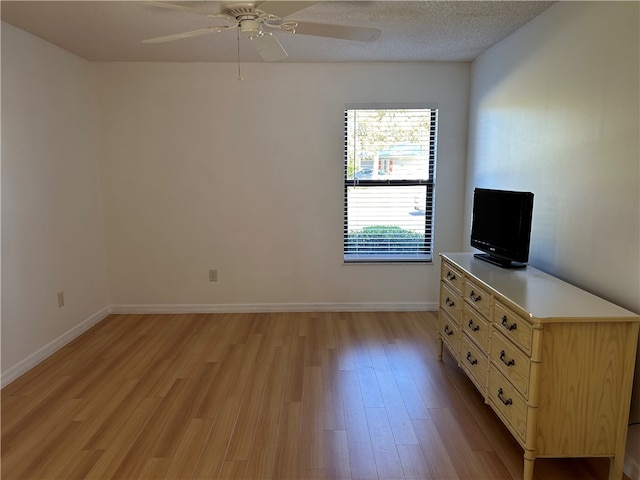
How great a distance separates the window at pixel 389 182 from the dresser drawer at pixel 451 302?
46.4 inches

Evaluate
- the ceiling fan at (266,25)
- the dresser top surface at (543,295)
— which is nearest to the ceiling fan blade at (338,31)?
the ceiling fan at (266,25)

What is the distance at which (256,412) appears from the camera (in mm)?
2549

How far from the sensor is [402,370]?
3.09 metres

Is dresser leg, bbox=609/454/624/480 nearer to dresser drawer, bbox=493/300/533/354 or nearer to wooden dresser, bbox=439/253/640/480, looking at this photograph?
wooden dresser, bbox=439/253/640/480

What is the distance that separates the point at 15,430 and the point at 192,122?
2.89 m

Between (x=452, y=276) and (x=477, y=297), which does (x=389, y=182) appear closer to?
(x=452, y=276)

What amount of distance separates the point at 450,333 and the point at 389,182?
1.80 meters

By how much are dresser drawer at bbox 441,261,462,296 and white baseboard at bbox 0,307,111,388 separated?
325 centimetres

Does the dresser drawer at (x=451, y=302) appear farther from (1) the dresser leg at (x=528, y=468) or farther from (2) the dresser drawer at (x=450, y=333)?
(1) the dresser leg at (x=528, y=468)

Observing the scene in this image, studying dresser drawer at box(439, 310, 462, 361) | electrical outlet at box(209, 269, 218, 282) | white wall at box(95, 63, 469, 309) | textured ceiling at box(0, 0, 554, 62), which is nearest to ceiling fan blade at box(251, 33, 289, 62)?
textured ceiling at box(0, 0, 554, 62)

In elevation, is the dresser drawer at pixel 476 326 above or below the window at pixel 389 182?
below

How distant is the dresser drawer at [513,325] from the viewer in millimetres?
1898

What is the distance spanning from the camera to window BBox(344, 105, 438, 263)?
414 cm

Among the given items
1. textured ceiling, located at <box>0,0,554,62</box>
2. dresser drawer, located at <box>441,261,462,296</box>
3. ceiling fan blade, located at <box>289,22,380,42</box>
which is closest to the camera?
ceiling fan blade, located at <box>289,22,380,42</box>
